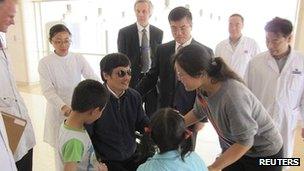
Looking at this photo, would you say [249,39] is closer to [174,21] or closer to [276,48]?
[276,48]

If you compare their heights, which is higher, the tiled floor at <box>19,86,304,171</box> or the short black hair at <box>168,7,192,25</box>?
the short black hair at <box>168,7,192,25</box>

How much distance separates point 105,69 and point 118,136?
367mm

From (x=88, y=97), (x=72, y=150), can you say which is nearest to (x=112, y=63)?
(x=88, y=97)

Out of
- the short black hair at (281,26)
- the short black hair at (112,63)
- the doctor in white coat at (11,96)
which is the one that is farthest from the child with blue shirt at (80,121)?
the short black hair at (281,26)

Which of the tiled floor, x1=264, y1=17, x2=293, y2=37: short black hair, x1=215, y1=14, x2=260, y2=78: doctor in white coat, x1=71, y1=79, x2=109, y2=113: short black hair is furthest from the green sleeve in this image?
x1=215, y1=14, x2=260, y2=78: doctor in white coat

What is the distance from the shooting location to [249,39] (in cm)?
316

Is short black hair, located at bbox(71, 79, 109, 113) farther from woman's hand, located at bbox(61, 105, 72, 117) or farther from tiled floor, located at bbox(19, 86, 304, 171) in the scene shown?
tiled floor, located at bbox(19, 86, 304, 171)

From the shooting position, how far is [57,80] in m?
2.26

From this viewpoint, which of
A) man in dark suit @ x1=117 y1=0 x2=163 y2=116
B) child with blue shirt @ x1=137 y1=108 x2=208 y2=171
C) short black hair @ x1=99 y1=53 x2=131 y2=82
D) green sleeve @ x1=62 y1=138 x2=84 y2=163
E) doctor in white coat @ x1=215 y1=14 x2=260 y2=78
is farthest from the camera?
doctor in white coat @ x1=215 y1=14 x2=260 y2=78

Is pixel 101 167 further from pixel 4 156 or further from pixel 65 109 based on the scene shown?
pixel 65 109

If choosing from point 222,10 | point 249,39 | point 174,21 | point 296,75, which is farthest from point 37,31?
point 296,75

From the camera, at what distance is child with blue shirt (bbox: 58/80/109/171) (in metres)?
1.35

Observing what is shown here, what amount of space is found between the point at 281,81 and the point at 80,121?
1.42 meters

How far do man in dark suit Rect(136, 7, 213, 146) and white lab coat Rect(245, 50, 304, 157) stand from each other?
1.73 ft
